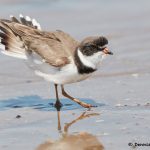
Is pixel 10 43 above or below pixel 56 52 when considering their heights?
above

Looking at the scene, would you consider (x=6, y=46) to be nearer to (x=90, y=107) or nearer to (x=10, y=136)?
(x=90, y=107)

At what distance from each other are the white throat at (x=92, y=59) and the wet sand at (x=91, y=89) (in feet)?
1.59

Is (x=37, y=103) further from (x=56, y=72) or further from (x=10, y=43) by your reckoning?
(x=10, y=43)

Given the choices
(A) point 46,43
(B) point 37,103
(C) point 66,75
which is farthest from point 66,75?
(B) point 37,103

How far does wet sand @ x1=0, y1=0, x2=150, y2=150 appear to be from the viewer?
6.68 m

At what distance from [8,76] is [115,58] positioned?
1.60 metres

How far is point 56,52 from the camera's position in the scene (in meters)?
7.98

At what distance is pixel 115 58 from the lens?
1009 centimetres

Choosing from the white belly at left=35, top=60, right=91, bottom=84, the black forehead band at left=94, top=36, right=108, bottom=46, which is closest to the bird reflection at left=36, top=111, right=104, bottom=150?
the white belly at left=35, top=60, right=91, bottom=84

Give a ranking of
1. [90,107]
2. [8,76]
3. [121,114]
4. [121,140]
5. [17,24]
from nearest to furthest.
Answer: [121,140]
[121,114]
[90,107]
[17,24]
[8,76]

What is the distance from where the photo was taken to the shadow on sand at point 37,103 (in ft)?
26.5

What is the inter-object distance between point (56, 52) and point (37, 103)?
664 millimetres

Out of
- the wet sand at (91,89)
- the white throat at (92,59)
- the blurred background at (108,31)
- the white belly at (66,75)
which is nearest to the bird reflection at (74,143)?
the wet sand at (91,89)

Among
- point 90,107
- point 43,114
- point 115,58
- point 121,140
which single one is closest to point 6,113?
point 43,114
